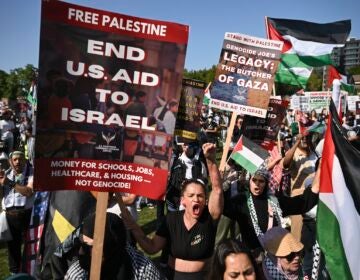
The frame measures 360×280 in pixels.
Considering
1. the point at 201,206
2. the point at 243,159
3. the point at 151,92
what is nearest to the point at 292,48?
the point at 243,159

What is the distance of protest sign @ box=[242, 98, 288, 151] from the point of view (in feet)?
23.3

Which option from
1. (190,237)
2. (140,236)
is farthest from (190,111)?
(140,236)

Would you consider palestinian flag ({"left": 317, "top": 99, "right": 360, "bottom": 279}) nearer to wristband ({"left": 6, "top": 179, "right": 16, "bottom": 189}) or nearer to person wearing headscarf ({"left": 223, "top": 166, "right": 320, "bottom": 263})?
person wearing headscarf ({"left": 223, "top": 166, "right": 320, "bottom": 263})

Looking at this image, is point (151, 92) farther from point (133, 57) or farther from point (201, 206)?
point (201, 206)

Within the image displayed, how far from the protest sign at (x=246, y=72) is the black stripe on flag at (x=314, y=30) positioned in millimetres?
3720

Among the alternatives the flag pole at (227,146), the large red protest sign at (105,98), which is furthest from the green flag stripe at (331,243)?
the flag pole at (227,146)

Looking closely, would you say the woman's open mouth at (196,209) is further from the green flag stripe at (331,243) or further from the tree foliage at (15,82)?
the tree foliage at (15,82)

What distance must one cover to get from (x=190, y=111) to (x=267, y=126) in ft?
5.41

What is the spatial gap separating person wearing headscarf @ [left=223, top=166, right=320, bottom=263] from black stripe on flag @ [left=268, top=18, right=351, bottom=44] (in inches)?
238

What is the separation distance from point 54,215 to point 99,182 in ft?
4.84

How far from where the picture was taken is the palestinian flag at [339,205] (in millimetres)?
2613

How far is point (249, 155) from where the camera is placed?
554cm

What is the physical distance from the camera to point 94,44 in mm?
2662

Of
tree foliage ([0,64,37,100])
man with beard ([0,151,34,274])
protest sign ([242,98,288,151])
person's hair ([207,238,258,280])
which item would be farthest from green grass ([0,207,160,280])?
tree foliage ([0,64,37,100])
